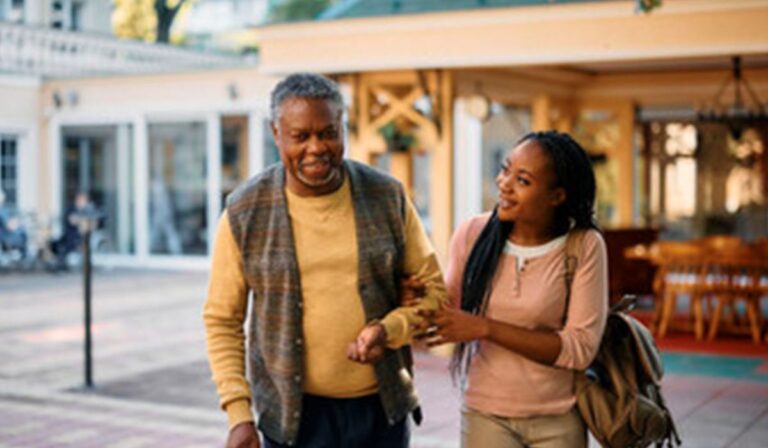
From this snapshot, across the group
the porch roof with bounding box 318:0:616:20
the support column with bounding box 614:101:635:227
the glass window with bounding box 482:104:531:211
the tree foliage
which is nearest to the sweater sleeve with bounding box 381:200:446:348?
the porch roof with bounding box 318:0:616:20

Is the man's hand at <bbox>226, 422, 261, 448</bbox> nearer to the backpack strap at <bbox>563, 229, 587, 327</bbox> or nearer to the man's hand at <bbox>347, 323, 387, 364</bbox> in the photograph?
the man's hand at <bbox>347, 323, 387, 364</bbox>

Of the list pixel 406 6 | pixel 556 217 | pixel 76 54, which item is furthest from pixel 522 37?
pixel 76 54

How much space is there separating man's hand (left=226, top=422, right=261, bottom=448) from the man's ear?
89 cm

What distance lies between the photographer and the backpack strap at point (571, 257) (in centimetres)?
299

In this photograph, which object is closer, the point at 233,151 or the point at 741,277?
the point at 741,277

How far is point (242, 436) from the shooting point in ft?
9.20

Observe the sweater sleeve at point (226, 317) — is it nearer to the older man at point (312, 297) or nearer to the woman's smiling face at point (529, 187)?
the older man at point (312, 297)

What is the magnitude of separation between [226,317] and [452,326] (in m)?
0.53

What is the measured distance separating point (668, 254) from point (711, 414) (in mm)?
3083

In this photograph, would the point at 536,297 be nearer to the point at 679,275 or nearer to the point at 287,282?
the point at 287,282

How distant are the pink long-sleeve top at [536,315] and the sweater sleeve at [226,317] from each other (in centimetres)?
59

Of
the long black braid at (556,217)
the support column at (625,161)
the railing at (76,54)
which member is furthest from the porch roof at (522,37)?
the railing at (76,54)

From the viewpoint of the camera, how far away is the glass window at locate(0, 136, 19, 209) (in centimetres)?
Answer: 1906

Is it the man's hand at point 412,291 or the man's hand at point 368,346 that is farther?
the man's hand at point 412,291
